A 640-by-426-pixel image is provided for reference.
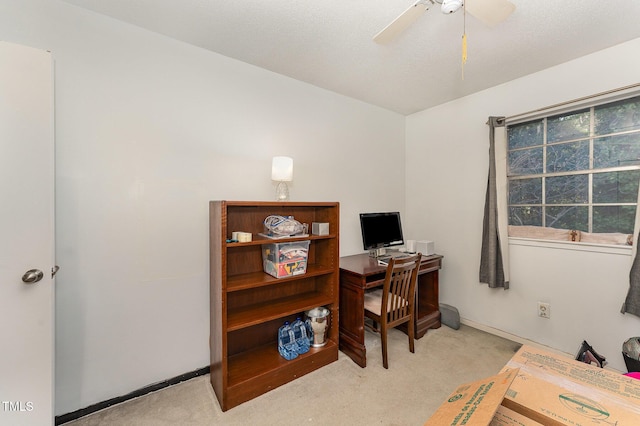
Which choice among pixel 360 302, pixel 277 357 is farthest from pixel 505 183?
pixel 277 357

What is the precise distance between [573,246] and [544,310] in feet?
2.00

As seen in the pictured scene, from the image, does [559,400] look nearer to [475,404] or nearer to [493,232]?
[475,404]

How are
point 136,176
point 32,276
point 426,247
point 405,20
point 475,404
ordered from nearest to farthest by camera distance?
point 475,404
point 32,276
point 405,20
point 136,176
point 426,247

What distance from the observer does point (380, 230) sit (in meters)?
2.67

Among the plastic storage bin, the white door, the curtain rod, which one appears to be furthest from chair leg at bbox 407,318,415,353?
the white door

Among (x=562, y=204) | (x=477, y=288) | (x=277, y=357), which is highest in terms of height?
(x=562, y=204)

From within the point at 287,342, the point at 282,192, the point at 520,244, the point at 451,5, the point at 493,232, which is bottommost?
the point at 287,342

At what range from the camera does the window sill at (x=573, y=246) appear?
195cm

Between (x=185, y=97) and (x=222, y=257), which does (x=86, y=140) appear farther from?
(x=222, y=257)

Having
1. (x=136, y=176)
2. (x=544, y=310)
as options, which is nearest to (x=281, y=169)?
(x=136, y=176)

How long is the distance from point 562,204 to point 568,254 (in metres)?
0.43

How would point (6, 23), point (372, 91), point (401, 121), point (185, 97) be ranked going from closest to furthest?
point (6, 23)
point (185, 97)
point (372, 91)
point (401, 121)

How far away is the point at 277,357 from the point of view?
6.57ft

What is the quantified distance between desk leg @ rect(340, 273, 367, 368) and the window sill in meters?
1.60
